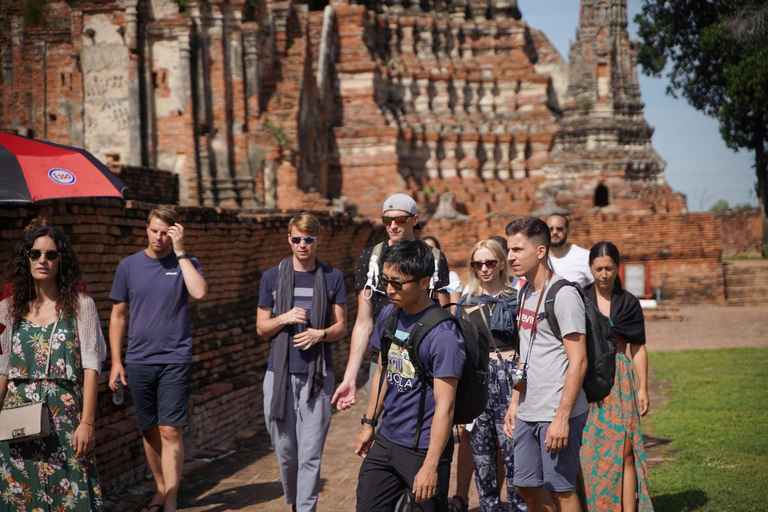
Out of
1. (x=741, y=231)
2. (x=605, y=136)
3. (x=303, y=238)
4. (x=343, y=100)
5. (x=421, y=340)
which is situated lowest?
(x=421, y=340)

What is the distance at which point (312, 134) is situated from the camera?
843 inches

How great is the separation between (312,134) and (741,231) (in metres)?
19.9

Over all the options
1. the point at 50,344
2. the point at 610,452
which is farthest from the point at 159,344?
the point at 610,452

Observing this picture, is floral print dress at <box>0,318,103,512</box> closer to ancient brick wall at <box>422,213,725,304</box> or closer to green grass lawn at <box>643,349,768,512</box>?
green grass lawn at <box>643,349,768,512</box>

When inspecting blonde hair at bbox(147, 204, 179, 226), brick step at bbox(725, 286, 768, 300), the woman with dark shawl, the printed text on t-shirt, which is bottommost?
the woman with dark shawl

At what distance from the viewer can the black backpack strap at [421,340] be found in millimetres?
3742

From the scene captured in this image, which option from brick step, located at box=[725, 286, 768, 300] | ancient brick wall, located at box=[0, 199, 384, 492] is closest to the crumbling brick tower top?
brick step, located at box=[725, 286, 768, 300]

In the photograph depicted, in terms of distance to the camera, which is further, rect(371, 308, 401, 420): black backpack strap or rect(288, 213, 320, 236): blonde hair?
rect(288, 213, 320, 236): blonde hair

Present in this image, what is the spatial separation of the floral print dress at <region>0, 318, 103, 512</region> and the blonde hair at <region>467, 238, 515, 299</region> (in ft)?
8.13

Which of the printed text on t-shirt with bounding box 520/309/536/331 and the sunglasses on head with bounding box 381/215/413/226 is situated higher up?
the sunglasses on head with bounding box 381/215/413/226

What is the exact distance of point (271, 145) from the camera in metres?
17.6

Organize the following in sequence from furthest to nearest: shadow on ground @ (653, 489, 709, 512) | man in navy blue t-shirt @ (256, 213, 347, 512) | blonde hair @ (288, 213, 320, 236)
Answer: shadow on ground @ (653, 489, 709, 512) → blonde hair @ (288, 213, 320, 236) → man in navy blue t-shirt @ (256, 213, 347, 512)

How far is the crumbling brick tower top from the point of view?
25.0m

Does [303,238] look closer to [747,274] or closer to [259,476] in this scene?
[259,476]
